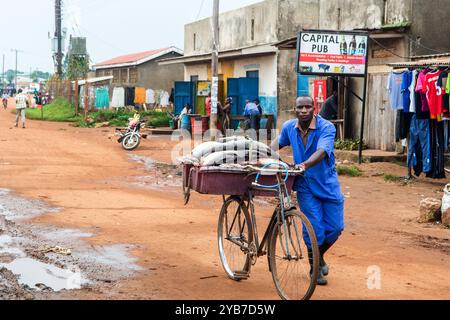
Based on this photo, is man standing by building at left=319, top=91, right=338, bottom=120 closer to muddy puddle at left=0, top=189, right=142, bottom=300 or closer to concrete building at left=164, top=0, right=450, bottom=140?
concrete building at left=164, top=0, right=450, bottom=140

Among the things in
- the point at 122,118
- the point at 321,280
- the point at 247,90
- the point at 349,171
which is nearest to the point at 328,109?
→ the point at 349,171

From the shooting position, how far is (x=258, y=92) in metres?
28.1

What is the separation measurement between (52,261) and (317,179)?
110 inches

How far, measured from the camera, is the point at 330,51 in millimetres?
17344

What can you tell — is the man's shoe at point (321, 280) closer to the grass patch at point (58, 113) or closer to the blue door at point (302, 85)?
the blue door at point (302, 85)

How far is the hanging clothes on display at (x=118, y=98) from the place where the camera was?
141 ft

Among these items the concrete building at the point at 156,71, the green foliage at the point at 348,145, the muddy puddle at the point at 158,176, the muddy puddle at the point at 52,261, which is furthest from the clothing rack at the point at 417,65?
the concrete building at the point at 156,71

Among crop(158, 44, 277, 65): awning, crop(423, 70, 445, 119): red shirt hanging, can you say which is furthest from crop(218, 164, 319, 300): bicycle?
crop(158, 44, 277, 65): awning

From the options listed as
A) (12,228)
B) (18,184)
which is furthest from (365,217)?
(18,184)

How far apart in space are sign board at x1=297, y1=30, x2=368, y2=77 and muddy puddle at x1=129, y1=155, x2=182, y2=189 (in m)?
3.73

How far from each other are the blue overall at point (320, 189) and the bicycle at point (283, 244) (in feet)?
0.93

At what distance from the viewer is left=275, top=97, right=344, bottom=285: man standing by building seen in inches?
256

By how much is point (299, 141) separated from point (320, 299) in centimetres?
137

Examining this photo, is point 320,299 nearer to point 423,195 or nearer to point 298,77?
point 423,195
